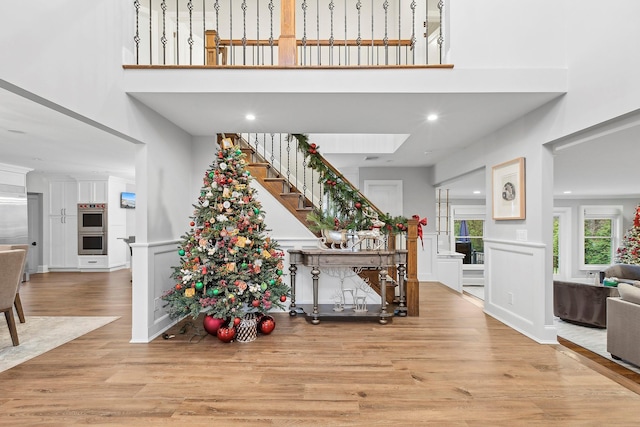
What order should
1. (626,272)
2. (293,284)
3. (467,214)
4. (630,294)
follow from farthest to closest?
(467,214) < (626,272) < (293,284) < (630,294)

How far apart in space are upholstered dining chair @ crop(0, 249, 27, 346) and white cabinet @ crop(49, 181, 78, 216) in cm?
605

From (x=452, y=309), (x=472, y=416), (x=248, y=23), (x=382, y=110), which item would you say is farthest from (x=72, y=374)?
(x=248, y=23)

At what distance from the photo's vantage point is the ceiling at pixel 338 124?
10.5 feet

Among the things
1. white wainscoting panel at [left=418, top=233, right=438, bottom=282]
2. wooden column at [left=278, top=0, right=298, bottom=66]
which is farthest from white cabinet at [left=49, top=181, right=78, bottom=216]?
white wainscoting panel at [left=418, top=233, right=438, bottom=282]

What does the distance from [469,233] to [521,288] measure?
759 cm

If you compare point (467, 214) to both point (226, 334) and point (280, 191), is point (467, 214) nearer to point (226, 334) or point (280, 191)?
point (280, 191)

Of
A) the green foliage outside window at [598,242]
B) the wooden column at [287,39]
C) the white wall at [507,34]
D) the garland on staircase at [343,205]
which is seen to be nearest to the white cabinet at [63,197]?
the garland on staircase at [343,205]

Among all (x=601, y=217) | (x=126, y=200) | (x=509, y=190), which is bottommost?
(x=601, y=217)

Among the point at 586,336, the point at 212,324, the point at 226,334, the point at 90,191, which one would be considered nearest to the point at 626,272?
the point at 586,336

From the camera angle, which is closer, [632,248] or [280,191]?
[280,191]

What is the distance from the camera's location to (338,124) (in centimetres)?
398

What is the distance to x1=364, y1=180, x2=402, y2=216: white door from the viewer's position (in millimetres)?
7184

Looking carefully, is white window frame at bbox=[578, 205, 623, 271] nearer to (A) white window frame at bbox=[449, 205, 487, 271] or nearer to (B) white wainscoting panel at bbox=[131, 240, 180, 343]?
(A) white window frame at bbox=[449, 205, 487, 271]

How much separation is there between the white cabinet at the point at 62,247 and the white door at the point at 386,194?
7.49m
